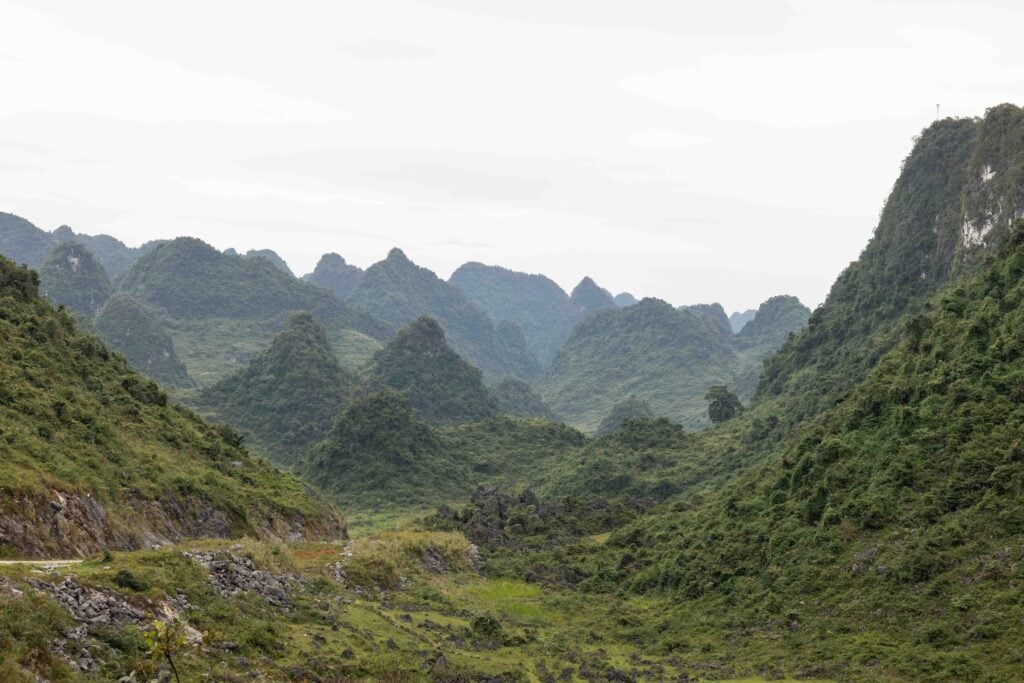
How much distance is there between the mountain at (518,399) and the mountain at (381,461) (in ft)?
216

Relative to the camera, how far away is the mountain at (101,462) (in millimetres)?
22984

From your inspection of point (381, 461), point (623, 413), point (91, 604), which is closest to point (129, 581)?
point (91, 604)

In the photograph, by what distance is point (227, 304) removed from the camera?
16988 centimetres

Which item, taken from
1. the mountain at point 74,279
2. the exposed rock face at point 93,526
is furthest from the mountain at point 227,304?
the exposed rock face at point 93,526

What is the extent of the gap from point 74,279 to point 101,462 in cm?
13137

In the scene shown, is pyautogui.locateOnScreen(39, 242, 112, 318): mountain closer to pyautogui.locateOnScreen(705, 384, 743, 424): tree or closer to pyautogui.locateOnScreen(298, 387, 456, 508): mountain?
pyautogui.locateOnScreen(298, 387, 456, 508): mountain

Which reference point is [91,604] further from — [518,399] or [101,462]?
[518,399]

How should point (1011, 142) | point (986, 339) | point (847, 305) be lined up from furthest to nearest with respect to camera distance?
point (847, 305) < point (1011, 142) < point (986, 339)

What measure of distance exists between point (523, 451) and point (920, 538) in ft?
208

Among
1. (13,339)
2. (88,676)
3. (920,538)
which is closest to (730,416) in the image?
(920,538)

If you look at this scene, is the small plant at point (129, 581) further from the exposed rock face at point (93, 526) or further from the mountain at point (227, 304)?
the mountain at point (227, 304)

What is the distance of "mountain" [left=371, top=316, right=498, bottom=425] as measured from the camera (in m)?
117

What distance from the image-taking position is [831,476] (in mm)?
35969

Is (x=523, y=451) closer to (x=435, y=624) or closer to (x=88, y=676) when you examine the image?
(x=435, y=624)
